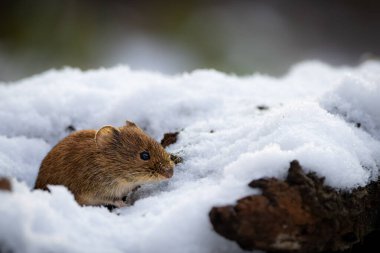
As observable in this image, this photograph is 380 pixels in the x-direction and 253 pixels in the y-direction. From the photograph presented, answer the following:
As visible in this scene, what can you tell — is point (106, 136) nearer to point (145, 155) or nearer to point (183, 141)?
point (145, 155)

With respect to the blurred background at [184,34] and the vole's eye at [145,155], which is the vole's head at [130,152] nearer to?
the vole's eye at [145,155]

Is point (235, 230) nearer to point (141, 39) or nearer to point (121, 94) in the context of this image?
point (121, 94)

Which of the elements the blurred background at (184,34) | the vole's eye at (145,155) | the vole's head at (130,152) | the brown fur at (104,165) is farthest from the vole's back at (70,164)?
the blurred background at (184,34)

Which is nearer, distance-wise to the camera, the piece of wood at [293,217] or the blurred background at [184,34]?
the piece of wood at [293,217]

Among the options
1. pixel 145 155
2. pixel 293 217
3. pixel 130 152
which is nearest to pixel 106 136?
pixel 130 152

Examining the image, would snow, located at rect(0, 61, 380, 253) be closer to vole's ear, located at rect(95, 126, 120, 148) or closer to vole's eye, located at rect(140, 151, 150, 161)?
vole's eye, located at rect(140, 151, 150, 161)
